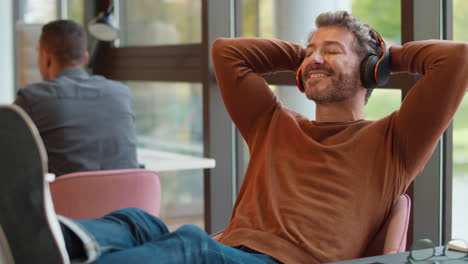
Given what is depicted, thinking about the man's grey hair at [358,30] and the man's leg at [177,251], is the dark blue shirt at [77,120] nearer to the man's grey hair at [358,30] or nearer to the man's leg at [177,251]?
the man's grey hair at [358,30]

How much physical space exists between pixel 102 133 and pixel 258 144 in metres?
0.87

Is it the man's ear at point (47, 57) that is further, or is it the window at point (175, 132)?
the window at point (175, 132)

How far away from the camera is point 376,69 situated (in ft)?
6.59

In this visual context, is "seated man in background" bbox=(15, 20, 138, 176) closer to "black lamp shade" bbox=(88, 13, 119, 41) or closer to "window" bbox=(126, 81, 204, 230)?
"black lamp shade" bbox=(88, 13, 119, 41)

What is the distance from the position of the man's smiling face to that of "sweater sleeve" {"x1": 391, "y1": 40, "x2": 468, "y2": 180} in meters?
0.20

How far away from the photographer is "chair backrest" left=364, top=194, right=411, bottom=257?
185cm

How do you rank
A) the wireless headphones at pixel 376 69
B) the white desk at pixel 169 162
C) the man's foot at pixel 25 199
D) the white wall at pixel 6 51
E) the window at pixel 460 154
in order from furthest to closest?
the white wall at pixel 6 51, the white desk at pixel 169 162, the window at pixel 460 154, the wireless headphones at pixel 376 69, the man's foot at pixel 25 199

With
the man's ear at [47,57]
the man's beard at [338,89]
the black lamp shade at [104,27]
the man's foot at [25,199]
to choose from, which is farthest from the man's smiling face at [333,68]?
the black lamp shade at [104,27]

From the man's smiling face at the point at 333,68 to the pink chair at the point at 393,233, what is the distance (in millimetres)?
372

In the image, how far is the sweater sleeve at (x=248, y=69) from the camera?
2.19 meters

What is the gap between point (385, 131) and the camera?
197 centimetres

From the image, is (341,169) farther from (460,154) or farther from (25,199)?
(25,199)

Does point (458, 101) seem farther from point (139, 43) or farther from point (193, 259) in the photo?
point (139, 43)

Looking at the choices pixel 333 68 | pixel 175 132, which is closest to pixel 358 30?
pixel 333 68
